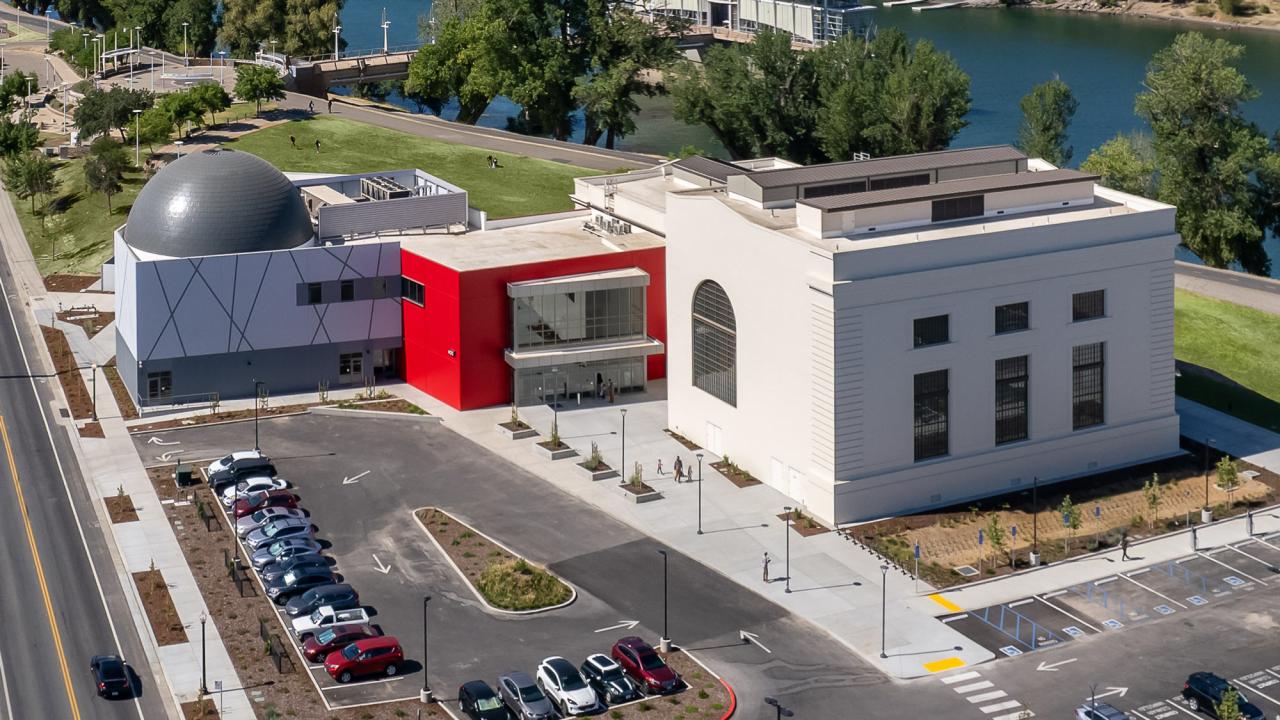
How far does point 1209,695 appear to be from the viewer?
235ft

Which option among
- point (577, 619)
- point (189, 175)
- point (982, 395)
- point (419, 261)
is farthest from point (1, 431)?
point (982, 395)

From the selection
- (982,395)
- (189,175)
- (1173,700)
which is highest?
(189,175)

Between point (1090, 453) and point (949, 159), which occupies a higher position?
point (949, 159)

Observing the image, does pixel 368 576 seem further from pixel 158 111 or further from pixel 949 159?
pixel 158 111

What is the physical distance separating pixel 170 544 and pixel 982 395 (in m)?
42.5

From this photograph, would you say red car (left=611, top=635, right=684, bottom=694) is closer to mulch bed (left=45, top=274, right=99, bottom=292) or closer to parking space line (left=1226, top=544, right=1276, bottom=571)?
parking space line (left=1226, top=544, right=1276, bottom=571)

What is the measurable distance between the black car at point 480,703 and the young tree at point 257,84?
115 m

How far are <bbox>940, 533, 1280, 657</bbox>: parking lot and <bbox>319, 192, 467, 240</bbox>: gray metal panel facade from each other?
166 ft

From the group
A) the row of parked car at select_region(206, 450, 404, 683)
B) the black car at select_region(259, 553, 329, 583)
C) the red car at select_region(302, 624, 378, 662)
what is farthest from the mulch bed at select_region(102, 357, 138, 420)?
the red car at select_region(302, 624, 378, 662)

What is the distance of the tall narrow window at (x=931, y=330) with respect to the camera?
91812mm

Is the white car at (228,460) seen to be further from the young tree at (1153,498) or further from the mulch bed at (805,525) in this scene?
the young tree at (1153,498)

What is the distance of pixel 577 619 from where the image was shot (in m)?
81.1

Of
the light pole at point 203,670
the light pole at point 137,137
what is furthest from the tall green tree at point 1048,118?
the light pole at point 203,670

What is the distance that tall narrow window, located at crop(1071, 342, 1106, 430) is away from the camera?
317 feet
